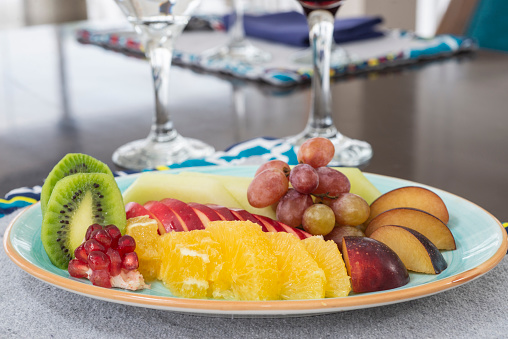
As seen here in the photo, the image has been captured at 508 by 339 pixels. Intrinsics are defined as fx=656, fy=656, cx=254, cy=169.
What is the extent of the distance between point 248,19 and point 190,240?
1674mm

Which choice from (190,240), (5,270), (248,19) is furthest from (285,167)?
(248,19)

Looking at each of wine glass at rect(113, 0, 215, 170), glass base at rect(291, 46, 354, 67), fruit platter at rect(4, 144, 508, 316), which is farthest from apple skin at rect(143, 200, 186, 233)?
glass base at rect(291, 46, 354, 67)

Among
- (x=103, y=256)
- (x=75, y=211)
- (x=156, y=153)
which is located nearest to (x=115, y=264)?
(x=103, y=256)

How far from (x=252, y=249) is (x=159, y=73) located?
621 millimetres

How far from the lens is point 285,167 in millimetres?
780

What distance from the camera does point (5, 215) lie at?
87 cm

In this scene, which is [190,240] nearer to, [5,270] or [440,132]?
[5,270]

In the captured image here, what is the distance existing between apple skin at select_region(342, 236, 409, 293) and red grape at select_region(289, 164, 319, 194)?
4.9 inches

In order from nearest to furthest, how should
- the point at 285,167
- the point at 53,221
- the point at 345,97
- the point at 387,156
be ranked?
1. the point at 53,221
2. the point at 285,167
3. the point at 387,156
4. the point at 345,97

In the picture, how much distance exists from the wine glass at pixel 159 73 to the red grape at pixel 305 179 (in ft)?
1.28

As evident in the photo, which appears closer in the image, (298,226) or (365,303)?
(365,303)

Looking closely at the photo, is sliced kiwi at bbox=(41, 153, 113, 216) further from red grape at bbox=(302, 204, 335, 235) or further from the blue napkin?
the blue napkin

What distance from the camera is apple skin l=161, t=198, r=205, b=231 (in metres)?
0.69

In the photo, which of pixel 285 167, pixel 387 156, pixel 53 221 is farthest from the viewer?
pixel 387 156
